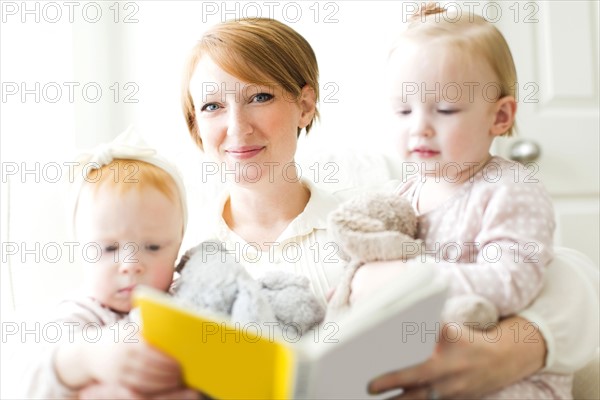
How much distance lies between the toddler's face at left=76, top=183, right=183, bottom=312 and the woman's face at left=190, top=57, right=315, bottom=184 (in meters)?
0.31

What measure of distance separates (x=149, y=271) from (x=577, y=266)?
25.9 inches

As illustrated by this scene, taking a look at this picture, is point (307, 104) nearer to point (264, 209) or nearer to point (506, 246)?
point (264, 209)

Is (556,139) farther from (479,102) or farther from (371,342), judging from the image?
(371,342)

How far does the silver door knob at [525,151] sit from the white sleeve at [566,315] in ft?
3.76

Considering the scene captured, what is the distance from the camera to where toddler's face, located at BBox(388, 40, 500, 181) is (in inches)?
37.5

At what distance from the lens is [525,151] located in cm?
209

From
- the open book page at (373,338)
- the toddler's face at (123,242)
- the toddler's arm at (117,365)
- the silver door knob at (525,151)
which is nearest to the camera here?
the open book page at (373,338)

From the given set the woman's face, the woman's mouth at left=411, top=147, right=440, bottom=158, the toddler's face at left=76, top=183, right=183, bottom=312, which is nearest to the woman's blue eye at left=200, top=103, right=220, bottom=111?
the woman's face

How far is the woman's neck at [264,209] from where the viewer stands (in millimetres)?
1345

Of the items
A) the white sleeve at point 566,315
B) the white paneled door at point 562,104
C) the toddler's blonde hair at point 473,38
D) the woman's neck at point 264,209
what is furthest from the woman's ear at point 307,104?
the white paneled door at point 562,104

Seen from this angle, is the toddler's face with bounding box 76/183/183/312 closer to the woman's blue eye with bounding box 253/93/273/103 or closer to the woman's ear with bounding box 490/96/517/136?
the woman's blue eye with bounding box 253/93/273/103

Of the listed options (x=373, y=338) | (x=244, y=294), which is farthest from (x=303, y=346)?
(x=244, y=294)

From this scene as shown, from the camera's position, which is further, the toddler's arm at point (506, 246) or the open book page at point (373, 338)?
the toddler's arm at point (506, 246)

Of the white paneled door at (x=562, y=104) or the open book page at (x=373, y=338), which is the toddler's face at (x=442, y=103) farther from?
the white paneled door at (x=562, y=104)
